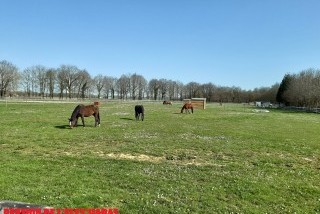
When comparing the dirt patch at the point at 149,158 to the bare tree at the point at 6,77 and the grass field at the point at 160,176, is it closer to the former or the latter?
the grass field at the point at 160,176

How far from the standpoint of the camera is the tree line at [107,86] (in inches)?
4722

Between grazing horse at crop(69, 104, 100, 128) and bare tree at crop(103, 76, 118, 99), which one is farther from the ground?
bare tree at crop(103, 76, 118, 99)

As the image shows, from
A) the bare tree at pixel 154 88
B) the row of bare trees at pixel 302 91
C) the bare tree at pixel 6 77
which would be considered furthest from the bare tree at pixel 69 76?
the row of bare trees at pixel 302 91

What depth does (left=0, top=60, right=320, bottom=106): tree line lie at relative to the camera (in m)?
120

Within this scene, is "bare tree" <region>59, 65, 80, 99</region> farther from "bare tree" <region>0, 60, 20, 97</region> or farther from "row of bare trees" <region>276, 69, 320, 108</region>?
"row of bare trees" <region>276, 69, 320, 108</region>

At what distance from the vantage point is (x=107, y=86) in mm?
177750

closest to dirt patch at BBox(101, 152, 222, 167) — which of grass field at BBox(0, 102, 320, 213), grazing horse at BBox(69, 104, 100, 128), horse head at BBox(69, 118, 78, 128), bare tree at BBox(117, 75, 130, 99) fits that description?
grass field at BBox(0, 102, 320, 213)

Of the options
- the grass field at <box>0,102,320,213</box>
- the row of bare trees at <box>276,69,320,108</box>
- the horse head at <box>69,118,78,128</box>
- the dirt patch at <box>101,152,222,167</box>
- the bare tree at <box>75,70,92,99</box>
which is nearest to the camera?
the grass field at <box>0,102,320,213</box>

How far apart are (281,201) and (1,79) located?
12766 cm

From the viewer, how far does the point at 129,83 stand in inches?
7215

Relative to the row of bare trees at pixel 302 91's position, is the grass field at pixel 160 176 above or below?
below

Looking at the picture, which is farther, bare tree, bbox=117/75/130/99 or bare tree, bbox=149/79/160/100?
bare tree, bbox=149/79/160/100

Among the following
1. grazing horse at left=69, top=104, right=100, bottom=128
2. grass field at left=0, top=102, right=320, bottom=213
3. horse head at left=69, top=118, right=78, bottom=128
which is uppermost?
grazing horse at left=69, top=104, right=100, bottom=128

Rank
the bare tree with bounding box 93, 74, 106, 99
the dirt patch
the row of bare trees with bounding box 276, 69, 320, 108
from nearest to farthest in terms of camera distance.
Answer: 1. the dirt patch
2. the row of bare trees with bounding box 276, 69, 320, 108
3. the bare tree with bounding box 93, 74, 106, 99
